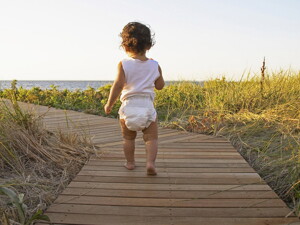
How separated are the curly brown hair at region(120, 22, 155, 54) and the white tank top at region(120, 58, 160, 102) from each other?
9cm

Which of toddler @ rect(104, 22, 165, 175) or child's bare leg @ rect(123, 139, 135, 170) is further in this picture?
child's bare leg @ rect(123, 139, 135, 170)

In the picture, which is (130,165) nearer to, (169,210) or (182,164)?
(182,164)

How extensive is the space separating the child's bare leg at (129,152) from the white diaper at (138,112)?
0.48 feet

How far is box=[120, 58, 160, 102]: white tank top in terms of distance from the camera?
2.44m

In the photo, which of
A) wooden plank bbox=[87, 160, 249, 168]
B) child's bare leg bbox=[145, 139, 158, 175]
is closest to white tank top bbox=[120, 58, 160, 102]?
child's bare leg bbox=[145, 139, 158, 175]

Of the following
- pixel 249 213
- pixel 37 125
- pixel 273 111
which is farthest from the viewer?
pixel 273 111

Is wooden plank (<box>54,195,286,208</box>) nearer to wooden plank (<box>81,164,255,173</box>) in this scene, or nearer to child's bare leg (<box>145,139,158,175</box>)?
child's bare leg (<box>145,139,158,175</box>)

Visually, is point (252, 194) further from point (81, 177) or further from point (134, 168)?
point (81, 177)

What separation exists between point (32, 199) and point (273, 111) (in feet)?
11.0

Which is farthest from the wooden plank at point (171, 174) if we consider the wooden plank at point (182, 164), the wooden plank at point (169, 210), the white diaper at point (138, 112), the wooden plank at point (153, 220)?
the wooden plank at point (153, 220)

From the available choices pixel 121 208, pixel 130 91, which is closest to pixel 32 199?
pixel 121 208

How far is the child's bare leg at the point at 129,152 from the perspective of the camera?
8.50 ft

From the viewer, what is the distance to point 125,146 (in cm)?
260

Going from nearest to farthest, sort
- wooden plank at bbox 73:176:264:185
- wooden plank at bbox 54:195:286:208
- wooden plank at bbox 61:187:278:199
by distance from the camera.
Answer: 1. wooden plank at bbox 54:195:286:208
2. wooden plank at bbox 61:187:278:199
3. wooden plank at bbox 73:176:264:185
